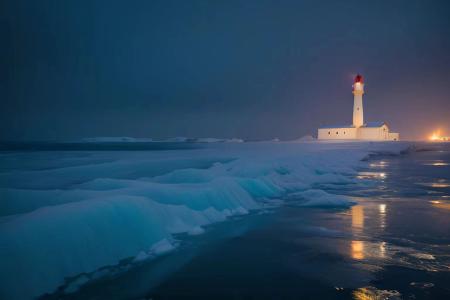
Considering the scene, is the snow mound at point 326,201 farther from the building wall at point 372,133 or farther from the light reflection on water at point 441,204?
the building wall at point 372,133

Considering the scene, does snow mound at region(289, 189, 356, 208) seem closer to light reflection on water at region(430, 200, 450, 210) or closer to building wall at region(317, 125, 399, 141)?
light reflection on water at region(430, 200, 450, 210)

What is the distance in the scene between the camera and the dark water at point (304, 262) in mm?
4293

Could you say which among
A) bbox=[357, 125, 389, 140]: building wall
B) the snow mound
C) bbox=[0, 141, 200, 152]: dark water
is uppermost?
bbox=[357, 125, 389, 140]: building wall

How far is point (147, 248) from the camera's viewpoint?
5797 mm

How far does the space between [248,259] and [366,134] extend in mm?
62651

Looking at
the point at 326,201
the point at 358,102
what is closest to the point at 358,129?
the point at 358,102

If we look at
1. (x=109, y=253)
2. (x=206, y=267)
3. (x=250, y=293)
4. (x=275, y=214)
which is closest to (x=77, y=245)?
(x=109, y=253)

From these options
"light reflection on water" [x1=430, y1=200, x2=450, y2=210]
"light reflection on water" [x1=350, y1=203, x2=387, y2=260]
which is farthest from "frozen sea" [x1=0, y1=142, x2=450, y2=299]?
"light reflection on water" [x1=430, y1=200, x2=450, y2=210]

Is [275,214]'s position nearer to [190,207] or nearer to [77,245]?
[190,207]

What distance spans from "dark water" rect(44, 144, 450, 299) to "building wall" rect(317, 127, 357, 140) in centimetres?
5747

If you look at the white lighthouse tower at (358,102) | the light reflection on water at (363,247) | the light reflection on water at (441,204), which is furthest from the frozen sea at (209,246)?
the white lighthouse tower at (358,102)

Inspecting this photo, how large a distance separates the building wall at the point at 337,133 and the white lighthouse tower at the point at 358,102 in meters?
2.13

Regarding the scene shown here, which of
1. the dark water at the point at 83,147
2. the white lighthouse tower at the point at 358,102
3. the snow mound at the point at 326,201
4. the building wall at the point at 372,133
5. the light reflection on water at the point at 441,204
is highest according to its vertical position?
the white lighthouse tower at the point at 358,102

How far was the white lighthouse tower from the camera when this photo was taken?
6469 centimetres
